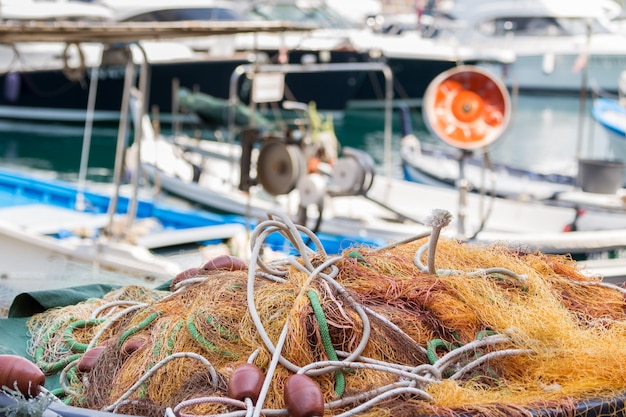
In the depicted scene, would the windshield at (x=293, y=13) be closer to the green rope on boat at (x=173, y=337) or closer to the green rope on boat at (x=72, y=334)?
the green rope on boat at (x=72, y=334)

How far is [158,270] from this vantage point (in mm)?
7039

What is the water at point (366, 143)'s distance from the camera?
20.6 meters

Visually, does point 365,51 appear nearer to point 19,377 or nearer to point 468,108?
point 468,108

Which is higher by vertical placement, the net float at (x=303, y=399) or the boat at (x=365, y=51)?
the boat at (x=365, y=51)

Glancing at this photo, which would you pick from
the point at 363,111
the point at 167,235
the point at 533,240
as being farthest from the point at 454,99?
the point at 363,111

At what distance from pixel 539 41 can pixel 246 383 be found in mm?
37664

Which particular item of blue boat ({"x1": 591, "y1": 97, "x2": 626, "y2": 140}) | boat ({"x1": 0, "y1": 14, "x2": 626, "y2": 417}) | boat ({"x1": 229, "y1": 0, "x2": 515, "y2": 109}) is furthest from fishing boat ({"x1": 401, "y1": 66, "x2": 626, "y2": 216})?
boat ({"x1": 229, "y1": 0, "x2": 515, "y2": 109})

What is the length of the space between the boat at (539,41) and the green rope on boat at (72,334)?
31360 mm

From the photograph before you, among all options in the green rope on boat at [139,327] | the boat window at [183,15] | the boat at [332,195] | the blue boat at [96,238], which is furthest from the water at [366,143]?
the green rope on boat at [139,327]

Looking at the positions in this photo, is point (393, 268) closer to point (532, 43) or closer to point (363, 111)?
point (363, 111)

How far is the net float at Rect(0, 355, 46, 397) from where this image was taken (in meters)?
3.05

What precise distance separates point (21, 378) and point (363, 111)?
99.6 ft

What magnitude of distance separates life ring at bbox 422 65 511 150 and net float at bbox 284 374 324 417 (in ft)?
19.8

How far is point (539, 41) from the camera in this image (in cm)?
3806
